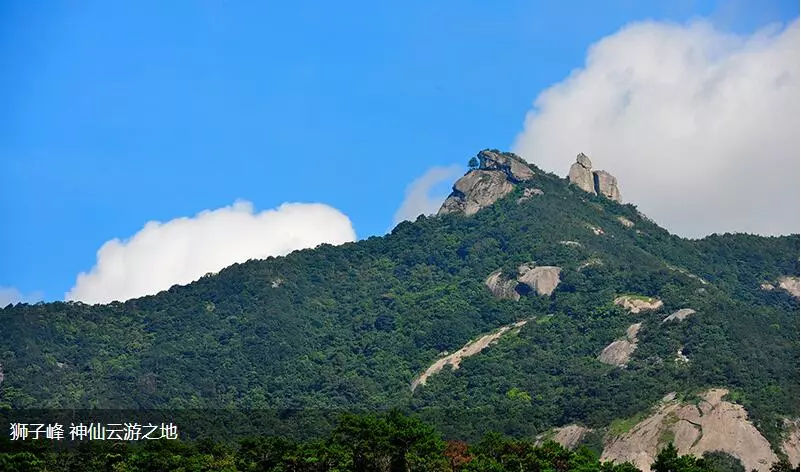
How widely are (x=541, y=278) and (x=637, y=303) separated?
61.5 feet

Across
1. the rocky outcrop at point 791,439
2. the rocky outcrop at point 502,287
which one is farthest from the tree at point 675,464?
the rocky outcrop at point 502,287

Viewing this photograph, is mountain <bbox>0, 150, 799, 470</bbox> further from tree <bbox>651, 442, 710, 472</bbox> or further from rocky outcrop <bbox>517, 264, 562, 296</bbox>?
tree <bbox>651, 442, 710, 472</bbox>

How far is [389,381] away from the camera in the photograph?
17088 centimetres

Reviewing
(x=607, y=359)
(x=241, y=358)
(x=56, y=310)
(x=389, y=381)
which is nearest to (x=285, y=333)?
(x=241, y=358)

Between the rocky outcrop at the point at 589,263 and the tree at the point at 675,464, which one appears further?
the rocky outcrop at the point at 589,263

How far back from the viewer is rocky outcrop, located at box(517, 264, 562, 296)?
187000 millimetres

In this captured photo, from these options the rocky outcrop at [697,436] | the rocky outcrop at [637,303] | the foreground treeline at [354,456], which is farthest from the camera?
the rocky outcrop at [637,303]

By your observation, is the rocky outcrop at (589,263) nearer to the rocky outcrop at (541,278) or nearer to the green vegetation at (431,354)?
the green vegetation at (431,354)

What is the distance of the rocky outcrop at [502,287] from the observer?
19050 centimetres

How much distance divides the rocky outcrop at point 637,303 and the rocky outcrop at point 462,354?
1430cm

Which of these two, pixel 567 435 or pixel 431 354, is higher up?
pixel 431 354

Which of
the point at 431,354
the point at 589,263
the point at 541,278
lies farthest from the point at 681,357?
the point at 589,263

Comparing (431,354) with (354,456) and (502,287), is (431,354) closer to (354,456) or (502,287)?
(502,287)

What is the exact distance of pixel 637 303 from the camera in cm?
17425
